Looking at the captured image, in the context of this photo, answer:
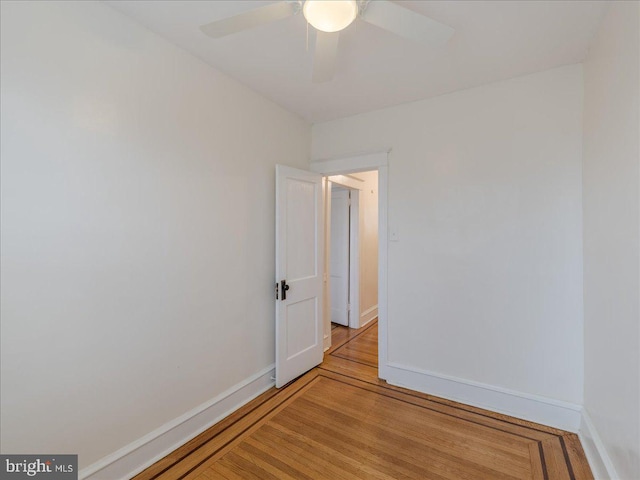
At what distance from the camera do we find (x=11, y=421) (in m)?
1.29

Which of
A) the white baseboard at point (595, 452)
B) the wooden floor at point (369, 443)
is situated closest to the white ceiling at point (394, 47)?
the white baseboard at point (595, 452)

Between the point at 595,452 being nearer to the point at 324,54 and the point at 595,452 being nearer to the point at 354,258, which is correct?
the point at 324,54

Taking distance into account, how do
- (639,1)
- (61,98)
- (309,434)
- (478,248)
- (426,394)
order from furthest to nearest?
(426,394)
(478,248)
(309,434)
(61,98)
(639,1)

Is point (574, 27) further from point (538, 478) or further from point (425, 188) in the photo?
point (538, 478)

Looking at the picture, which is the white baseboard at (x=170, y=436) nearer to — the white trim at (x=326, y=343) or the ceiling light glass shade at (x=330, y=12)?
the white trim at (x=326, y=343)

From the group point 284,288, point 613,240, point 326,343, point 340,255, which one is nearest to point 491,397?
point 613,240

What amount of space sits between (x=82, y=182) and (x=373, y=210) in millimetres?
3867

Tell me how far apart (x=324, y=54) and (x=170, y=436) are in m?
Answer: 2.45

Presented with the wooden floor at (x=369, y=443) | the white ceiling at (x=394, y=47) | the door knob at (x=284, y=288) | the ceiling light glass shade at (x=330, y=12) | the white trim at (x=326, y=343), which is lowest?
the wooden floor at (x=369, y=443)

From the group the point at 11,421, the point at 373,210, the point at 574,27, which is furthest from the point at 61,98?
the point at 373,210

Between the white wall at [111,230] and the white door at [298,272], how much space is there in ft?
1.25

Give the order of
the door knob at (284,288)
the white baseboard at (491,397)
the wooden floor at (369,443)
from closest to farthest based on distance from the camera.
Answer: the wooden floor at (369,443)
the white baseboard at (491,397)
the door knob at (284,288)

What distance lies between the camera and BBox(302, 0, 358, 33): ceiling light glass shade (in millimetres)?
1134

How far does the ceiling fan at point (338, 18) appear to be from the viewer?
116cm
